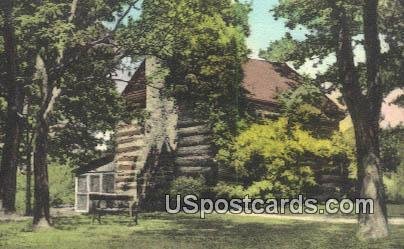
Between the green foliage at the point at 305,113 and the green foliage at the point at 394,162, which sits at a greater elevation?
the green foliage at the point at 305,113

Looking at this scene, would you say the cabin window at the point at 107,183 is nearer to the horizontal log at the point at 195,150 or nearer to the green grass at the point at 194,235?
the horizontal log at the point at 195,150

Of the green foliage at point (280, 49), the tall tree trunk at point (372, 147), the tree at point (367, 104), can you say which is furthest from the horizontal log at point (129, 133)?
A: the tall tree trunk at point (372, 147)

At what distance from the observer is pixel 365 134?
47.9 feet

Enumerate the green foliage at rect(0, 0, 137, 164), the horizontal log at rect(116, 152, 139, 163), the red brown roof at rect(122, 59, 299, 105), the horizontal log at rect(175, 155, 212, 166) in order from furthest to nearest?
the red brown roof at rect(122, 59, 299, 105) → the horizontal log at rect(116, 152, 139, 163) → the horizontal log at rect(175, 155, 212, 166) → the green foliage at rect(0, 0, 137, 164)

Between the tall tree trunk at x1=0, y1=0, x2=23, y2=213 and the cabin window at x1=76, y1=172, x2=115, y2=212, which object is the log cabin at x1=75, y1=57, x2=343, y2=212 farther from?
the tall tree trunk at x1=0, y1=0, x2=23, y2=213

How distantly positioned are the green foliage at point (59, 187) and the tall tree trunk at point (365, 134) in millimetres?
16019

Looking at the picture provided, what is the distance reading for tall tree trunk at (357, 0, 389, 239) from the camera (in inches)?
564

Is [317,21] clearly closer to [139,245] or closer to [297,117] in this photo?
[297,117]

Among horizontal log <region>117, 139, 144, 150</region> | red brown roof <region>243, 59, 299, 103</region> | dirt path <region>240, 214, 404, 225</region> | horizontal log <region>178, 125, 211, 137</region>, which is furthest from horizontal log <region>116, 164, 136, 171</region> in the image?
dirt path <region>240, 214, 404, 225</region>

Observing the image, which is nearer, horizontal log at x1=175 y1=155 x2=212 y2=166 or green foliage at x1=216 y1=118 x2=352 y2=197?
green foliage at x1=216 y1=118 x2=352 y2=197

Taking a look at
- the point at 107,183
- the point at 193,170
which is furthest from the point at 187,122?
the point at 107,183

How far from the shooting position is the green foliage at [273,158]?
82.9ft

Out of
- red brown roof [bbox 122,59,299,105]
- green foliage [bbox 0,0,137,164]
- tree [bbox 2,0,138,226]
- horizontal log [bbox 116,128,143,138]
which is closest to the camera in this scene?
tree [bbox 2,0,138,226]

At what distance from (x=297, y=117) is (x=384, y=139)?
7.60 metres
